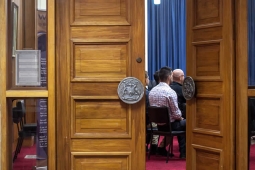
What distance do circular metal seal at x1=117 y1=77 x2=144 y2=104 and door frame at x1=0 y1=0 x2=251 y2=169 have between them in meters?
0.49

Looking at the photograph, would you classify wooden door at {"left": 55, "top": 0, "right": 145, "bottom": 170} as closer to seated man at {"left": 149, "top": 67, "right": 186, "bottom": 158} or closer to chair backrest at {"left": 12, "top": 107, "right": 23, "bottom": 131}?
Result: chair backrest at {"left": 12, "top": 107, "right": 23, "bottom": 131}

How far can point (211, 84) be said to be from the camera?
3.49 m

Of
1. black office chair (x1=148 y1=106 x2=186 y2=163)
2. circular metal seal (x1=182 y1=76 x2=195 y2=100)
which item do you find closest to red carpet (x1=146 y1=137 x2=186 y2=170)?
black office chair (x1=148 y1=106 x2=186 y2=163)

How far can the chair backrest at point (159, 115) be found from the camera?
5.40 m

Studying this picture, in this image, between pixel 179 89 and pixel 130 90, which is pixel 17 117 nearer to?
pixel 130 90

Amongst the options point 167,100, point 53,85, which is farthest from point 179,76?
point 53,85

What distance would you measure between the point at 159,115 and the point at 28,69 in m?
2.47

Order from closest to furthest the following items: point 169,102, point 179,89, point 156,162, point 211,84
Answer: point 211,84
point 169,102
point 156,162
point 179,89

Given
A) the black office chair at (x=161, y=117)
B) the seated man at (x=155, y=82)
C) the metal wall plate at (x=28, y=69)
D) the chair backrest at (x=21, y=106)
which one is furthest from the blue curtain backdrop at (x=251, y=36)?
the seated man at (x=155, y=82)

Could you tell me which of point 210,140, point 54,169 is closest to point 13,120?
point 54,169

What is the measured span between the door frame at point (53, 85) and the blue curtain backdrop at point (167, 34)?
233 inches

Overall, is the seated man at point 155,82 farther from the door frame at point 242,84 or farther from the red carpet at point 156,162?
the door frame at point 242,84

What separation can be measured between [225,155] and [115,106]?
0.87 meters

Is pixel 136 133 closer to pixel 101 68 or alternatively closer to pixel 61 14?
pixel 101 68
